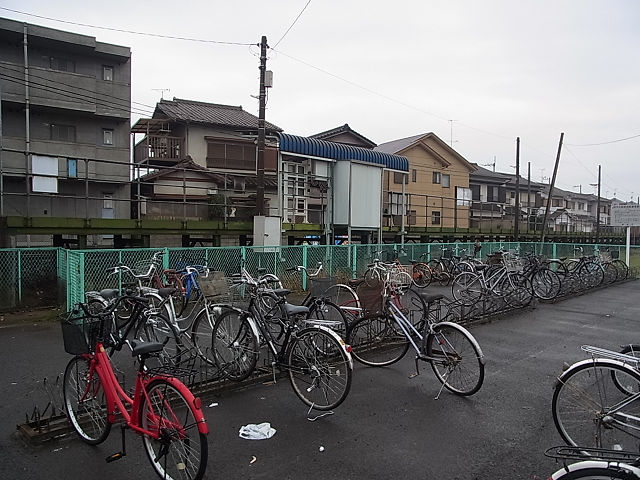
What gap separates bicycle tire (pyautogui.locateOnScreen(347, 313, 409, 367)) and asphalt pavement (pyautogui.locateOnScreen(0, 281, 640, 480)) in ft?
0.57

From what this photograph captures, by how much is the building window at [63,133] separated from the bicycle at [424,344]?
19625 millimetres

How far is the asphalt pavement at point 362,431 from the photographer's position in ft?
10.2

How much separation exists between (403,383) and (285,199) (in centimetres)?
1004

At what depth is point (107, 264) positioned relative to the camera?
323 inches

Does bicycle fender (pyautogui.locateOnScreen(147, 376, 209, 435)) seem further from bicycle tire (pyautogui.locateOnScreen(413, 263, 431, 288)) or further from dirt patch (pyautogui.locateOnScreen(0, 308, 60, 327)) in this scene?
bicycle tire (pyautogui.locateOnScreen(413, 263, 431, 288))

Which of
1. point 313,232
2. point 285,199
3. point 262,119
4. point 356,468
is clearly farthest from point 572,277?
point 356,468

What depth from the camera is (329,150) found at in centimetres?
1362

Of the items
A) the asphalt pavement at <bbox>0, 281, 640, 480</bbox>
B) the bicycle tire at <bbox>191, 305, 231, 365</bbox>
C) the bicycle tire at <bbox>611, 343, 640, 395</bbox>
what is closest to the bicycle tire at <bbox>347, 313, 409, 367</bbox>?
the asphalt pavement at <bbox>0, 281, 640, 480</bbox>

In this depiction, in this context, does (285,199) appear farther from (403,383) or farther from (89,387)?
(89,387)

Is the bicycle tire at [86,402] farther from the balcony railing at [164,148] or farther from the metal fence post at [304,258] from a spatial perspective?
the balcony railing at [164,148]

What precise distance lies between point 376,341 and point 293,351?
6.55 feet

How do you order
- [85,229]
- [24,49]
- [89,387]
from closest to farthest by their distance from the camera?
[89,387] → [85,229] → [24,49]

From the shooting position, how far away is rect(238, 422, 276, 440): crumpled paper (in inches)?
141

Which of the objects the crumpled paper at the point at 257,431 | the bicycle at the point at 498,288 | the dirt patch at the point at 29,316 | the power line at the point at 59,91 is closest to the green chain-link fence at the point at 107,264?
the dirt patch at the point at 29,316
